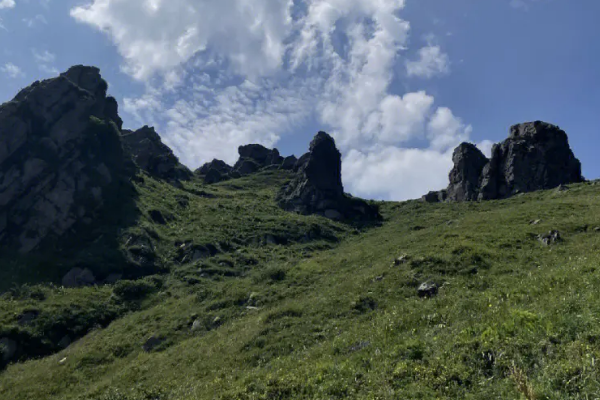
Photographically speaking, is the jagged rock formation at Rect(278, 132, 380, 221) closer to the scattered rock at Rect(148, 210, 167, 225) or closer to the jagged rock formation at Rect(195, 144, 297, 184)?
the scattered rock at Rect(148, 210, 167, 225)

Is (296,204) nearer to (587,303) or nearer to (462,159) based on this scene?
(462,159)

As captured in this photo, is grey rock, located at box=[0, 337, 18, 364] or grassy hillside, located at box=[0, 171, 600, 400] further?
grey rock, located at box=[0, 337, 18, 364]

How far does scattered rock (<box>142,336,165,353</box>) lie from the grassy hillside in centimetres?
43

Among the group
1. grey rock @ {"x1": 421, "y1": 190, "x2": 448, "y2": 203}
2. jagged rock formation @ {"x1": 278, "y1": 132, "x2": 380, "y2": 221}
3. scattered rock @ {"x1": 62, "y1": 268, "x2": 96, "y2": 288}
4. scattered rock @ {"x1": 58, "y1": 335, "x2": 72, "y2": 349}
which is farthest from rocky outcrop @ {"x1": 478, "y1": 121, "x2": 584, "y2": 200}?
scattered rock @ {"x1": 58, "y1": 335, "x2": 72, "y2": 349}

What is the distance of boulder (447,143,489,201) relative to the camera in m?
88.6

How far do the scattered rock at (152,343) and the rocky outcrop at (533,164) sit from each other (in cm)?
7143

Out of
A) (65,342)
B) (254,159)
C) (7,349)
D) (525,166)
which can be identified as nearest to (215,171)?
(254,159)

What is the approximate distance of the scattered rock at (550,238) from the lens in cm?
3062

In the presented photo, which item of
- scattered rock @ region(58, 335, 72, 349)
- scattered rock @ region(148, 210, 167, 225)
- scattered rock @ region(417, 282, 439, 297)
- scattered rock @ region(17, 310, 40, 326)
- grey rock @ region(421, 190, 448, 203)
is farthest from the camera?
grey rock @ region(421, 190, 448, 203)

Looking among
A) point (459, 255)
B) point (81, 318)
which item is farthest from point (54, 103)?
point (459, 255)

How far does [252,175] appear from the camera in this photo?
129625 millimetres

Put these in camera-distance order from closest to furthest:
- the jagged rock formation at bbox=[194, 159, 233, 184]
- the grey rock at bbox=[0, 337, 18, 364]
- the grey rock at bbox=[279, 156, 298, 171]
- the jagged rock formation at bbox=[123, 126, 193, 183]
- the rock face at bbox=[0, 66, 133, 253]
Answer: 1. the grey rock at bbox=[0, 337, 18, 364]
2. the rock face at bbox=[0, 66, 133, 253]
3. the jagged rock formation at bbox=[123, 126, 193, 183]
4. the jagged rock formation at bbox=[194, 159, 233, 184]
5. the grey rock at bbox=[279, 156, 298, 171]

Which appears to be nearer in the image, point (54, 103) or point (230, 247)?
point (230, 247)

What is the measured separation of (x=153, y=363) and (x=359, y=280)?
13.7 m
